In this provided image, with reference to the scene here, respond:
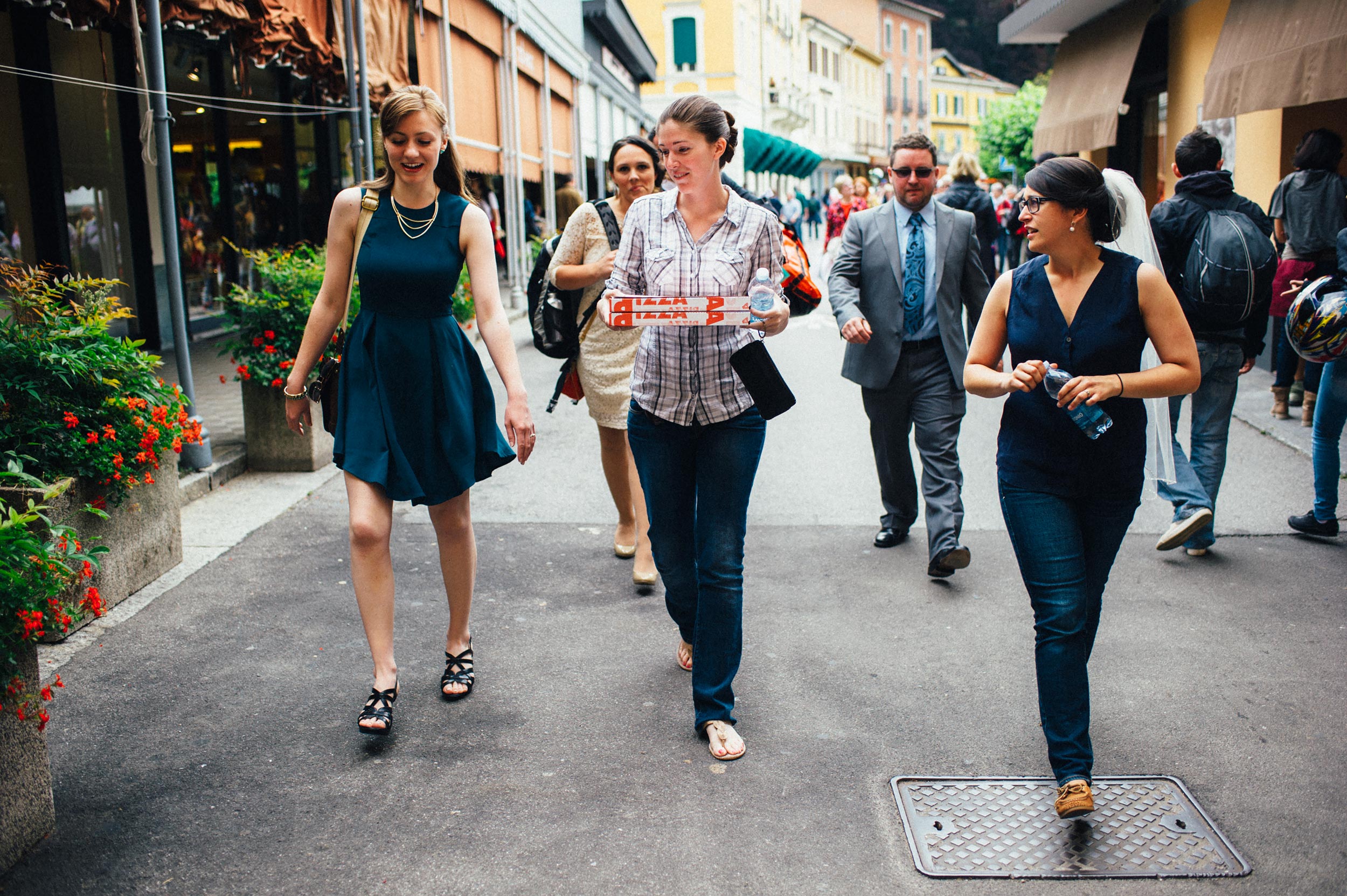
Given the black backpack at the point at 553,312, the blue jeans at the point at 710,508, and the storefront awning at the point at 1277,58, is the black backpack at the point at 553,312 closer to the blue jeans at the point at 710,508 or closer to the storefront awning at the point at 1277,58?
the blue jeans at the point at 710,508

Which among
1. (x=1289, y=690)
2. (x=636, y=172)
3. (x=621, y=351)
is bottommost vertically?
(x=1289, y=690)

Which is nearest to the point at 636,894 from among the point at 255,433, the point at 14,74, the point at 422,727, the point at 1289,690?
the point at 422,727

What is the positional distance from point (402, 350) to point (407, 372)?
0.24 ft

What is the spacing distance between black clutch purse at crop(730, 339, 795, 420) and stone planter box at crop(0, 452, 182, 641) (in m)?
2.62

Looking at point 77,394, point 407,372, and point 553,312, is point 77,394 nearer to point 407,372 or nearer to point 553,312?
point 407,372

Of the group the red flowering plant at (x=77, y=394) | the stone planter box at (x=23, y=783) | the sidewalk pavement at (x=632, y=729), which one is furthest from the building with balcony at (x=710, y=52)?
the stone planter box at (x=23, y=783)

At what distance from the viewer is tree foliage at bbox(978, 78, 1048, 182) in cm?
3636

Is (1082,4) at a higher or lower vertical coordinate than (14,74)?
higher

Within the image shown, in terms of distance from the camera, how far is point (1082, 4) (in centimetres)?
1566

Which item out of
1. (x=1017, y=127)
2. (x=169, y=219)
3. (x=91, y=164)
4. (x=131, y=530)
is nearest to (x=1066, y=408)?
(x=131, y=530)

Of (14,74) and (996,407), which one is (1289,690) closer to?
(996,407)

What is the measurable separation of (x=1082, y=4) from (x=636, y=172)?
43.2 feet

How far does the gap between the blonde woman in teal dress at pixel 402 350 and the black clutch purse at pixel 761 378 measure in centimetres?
71

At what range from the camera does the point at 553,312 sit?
5055 mm
